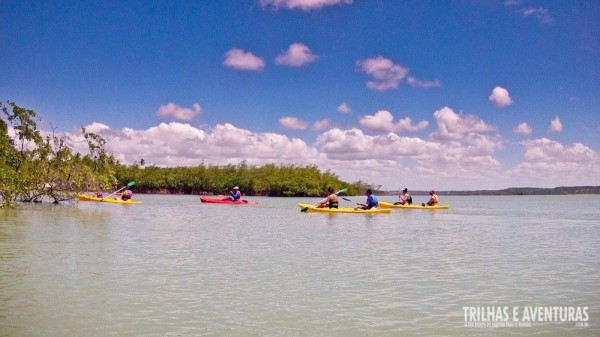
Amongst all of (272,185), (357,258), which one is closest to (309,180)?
(272,185)

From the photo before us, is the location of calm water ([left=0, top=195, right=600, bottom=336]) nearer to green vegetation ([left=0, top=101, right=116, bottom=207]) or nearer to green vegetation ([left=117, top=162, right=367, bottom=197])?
green vegetation ([left=0, top=101, right=116, bottom=207])

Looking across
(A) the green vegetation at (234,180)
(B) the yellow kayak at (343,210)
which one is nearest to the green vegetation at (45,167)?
(B) the yellow kayak at (343,210)

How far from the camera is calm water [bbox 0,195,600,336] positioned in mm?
6879

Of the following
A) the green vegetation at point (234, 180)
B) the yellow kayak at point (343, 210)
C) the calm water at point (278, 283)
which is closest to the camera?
the calm water at point (278, 283)

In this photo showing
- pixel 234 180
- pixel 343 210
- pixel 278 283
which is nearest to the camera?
pixel 278 283

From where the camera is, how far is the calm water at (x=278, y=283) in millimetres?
6879

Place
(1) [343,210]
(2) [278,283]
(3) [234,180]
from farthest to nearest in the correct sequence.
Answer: (3) [234,180] < (1) [343,210] < (2) [278,283]

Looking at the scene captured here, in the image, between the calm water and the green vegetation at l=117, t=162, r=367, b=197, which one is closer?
the calm water

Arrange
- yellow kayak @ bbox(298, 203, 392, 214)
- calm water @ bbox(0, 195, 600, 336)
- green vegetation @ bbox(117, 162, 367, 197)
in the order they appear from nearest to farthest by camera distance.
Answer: calm water @ bbox(0, 195, 600, 336) → yellow kayak @ bbox(298, 203, 392, 214) → green vegetation @ bbox(117, 162, 367, 197)

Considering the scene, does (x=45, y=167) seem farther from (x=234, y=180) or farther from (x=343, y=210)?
(x=234, y=180)

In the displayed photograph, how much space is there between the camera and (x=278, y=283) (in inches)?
370

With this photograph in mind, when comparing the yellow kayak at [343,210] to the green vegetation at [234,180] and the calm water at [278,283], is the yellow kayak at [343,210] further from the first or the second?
the green vegetation at [234,180]

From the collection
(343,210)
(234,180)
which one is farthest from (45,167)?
(234,180)

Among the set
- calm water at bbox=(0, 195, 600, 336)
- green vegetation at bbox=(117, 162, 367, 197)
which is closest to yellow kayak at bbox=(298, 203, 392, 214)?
calm water at bbox=(0, 195, 600, 336)
